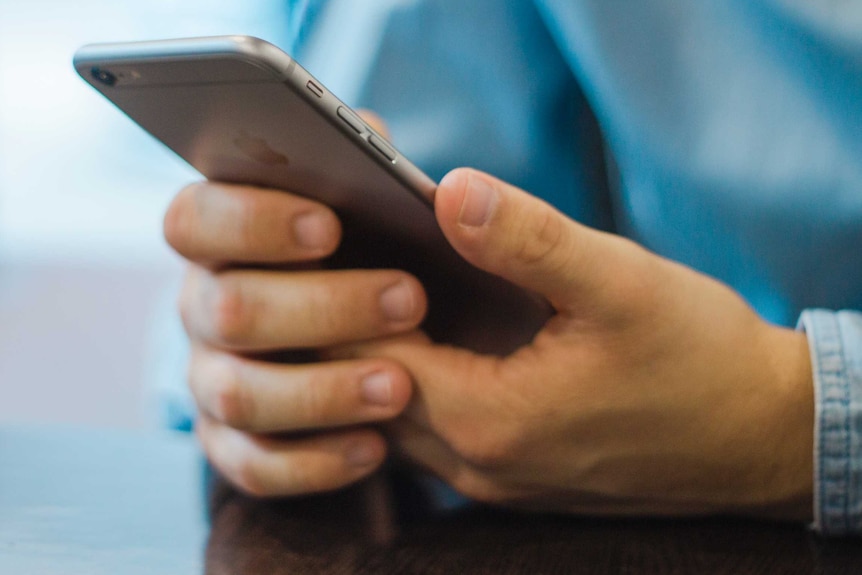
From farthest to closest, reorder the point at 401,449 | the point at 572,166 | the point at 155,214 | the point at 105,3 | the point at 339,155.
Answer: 1. the point at 155,214
2. the point at 105,3
3. the point at 572,166
4. the point at 401,449
5. the point at 339,155

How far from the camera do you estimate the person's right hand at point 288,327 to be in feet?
1.07

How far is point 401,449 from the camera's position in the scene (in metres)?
0.37

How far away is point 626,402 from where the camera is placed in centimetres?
31

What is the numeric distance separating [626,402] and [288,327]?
15cm

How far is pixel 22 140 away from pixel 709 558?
1219 millimetres

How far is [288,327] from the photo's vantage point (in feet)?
1.11

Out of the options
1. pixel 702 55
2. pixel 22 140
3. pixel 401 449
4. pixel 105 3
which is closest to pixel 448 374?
pixel 401 449

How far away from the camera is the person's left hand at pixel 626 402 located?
0.30 meters

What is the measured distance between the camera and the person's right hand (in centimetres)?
33

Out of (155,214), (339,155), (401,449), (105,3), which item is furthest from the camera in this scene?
(155,214)

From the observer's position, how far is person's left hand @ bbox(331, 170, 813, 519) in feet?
0.98

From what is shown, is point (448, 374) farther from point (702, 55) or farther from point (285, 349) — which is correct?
point (702, 55)

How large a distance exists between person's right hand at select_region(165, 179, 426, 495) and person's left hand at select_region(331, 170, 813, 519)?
0.07 ft

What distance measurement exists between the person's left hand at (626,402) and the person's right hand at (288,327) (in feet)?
0.07
